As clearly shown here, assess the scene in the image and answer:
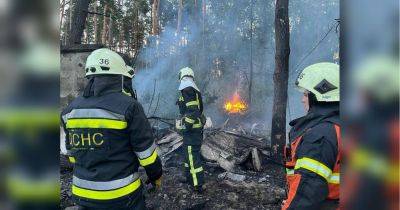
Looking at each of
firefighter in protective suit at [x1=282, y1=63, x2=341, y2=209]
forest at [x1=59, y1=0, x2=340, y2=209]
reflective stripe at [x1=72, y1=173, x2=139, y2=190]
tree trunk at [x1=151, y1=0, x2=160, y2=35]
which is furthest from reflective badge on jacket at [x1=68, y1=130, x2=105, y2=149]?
tree trunk at [x1=151, y1=0, x2=160, y2=35]

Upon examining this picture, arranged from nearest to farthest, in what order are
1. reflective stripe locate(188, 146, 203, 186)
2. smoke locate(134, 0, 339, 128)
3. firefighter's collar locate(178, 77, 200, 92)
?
reflective stripe locate(188, 146, 203, 186), firefighter's collar locate(178, 77, 200, 92), smoke locate(134, 0, 339, 128)

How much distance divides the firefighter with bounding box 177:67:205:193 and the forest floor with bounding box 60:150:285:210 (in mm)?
325

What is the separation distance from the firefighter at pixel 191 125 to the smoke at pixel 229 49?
13218mm

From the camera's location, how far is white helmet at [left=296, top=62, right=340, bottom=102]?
2.71 m

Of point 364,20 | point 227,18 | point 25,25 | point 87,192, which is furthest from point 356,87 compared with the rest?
point 227,18

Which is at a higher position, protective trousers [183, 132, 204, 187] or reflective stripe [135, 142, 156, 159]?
reflective stripe [135, 142, 156, 159]

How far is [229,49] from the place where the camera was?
28562 millimetres

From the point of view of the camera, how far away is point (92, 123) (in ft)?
11.3

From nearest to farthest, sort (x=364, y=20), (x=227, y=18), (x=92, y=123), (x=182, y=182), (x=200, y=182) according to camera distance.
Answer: (x=364, y=20)
(x=92, y=123)
(x=200, y=182)
(x=182, y=182)
(x=227, y=18)

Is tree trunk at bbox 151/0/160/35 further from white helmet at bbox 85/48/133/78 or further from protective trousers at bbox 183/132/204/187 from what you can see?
white helmet at bbox 85/48/133/78

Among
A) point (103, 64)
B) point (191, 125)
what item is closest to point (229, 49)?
point (191, 125)

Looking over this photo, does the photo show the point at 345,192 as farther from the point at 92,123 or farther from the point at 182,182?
the point at 182,182

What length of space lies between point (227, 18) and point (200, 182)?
989 inches

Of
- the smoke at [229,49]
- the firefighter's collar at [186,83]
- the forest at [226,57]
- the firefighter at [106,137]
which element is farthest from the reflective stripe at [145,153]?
the smoke at [229,49]
